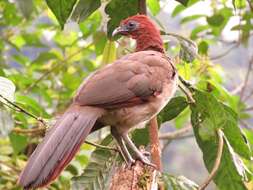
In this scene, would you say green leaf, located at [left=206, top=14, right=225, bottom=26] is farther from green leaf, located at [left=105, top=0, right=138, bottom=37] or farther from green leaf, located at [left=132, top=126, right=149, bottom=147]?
green leaf, located at [left=132, top=126, right=149, bottom=147]

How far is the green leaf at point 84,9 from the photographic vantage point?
2814mm

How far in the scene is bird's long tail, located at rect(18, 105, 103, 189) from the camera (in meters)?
2.06

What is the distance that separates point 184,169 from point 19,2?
11.3 m

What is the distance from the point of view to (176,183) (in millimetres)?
2693

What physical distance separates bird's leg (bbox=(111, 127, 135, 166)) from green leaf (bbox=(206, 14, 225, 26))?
1738 mm

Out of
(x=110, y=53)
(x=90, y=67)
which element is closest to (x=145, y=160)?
(x=110, y=53)

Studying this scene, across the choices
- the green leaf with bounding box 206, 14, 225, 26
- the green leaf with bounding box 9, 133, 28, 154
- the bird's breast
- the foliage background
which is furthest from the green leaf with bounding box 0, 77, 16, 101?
the green leaf with bounding box 206, 14, 225, 26

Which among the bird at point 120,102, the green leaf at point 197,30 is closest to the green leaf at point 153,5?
the bird at point 120,102

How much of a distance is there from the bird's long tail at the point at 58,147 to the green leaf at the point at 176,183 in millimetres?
437

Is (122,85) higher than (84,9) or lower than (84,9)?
lower

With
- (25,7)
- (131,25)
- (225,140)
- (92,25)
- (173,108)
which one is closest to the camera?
(25,7)

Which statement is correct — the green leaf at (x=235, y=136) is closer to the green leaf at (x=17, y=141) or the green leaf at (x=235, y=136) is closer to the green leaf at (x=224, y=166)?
the green leaf at (x=224, y=166)

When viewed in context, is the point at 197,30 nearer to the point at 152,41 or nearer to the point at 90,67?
the point at 90,67

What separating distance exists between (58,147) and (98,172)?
24.0 inches
